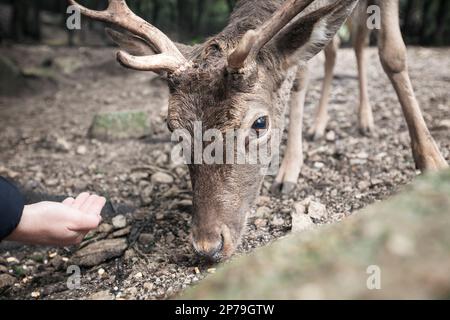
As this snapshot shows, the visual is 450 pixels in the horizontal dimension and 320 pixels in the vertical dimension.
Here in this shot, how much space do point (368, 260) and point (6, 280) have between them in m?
3.31

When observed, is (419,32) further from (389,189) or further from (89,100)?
(389,189)

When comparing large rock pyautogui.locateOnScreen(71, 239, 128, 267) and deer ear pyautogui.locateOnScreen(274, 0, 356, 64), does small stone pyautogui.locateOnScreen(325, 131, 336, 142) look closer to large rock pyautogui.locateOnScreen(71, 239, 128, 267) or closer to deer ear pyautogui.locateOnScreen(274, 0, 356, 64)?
deer ear pyautogui.locateOnScreen(274, 0, 356, 64)

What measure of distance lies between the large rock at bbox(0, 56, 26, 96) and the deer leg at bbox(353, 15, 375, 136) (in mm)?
6755

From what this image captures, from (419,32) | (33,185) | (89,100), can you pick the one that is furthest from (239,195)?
(419,32)

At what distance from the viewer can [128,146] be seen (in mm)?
6277

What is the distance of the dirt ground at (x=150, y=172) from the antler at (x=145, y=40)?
1459 mm

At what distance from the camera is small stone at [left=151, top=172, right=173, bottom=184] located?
5.18 meters

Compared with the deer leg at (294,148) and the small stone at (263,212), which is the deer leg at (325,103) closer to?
the deer leg at (294,148)

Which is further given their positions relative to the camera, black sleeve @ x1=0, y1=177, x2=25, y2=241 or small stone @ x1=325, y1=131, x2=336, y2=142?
small stone @ x1=325, y1=131, x2=336, y2=142

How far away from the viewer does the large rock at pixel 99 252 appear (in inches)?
150

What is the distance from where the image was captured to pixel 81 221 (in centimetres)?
299

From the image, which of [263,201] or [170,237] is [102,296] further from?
[263,201]

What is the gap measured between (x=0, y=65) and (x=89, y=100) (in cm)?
225

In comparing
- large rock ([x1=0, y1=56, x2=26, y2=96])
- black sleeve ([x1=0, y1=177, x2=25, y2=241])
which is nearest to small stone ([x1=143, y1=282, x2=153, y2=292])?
black sleeve ([x1=0, y1=177, x2=25, y2=241])
